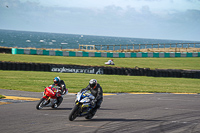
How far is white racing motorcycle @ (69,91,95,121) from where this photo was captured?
9.70 m

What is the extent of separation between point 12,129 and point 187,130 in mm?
5154

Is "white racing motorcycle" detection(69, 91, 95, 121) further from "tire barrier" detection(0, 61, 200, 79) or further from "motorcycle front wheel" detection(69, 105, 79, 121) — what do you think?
"tire barrier" detection(0, 61, 200, 79)

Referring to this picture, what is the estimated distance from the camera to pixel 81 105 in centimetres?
973

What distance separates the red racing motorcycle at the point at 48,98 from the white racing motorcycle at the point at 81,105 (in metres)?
2.69

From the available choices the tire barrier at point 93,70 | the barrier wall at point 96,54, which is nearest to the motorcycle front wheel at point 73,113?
the tire barrier at point 93,70

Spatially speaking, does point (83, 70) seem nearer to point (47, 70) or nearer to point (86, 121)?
point (47, 70)

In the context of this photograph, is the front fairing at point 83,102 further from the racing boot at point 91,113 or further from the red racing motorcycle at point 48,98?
the red racing motorcycle at point 48,98

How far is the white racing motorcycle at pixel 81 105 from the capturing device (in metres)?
9.70

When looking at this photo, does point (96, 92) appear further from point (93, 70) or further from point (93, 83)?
point (93, 70)

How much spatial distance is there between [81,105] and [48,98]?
301 centimetres

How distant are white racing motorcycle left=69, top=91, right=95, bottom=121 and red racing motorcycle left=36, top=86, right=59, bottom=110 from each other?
8.81 feet

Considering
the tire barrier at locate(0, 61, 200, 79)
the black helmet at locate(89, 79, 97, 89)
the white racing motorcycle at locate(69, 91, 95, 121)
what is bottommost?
the tire barrier at locate(0, 61, 200, 79)

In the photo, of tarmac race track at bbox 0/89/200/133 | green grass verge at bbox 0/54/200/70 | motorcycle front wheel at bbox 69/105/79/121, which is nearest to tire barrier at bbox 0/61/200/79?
green grass verge at bbox 0/54/200/70

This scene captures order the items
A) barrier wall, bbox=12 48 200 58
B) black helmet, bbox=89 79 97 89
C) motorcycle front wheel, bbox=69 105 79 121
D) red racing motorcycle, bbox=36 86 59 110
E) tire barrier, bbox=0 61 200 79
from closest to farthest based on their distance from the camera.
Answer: motorcycle front wheel, bbox=69 105 79 121, black helmet, bbox=89 79 97 89, red racing motorcycle, bbox=36 86 59 110, tire barrier, bbox=0 61 200 79, barrier wall, bbox=12 48 200 58
